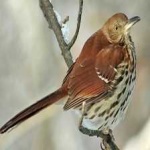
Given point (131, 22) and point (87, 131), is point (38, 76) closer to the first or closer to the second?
point (131, 22)

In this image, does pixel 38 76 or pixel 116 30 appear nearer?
pixel 116 30

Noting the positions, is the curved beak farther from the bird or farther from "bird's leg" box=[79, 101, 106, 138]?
"bird's leg" box=[79, 101, 106, 138]

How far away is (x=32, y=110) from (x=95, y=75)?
0.44m

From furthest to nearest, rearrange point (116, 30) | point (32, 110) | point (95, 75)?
1. point (116, 30)
2. point (95, 75)
3. point (32, 110)

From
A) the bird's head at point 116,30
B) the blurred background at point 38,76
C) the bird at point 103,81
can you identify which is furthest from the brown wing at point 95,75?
the blurred background at point 38,76

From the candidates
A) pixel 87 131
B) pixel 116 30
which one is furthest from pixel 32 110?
pixel 116 30

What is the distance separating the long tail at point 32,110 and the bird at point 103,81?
0.01 metres

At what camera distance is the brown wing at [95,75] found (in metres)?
4.25

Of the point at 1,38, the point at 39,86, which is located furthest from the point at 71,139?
the point at 1,38

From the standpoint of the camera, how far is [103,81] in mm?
4281

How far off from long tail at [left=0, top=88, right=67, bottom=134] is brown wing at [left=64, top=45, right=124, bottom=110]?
0.08 meters

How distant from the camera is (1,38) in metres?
6.22

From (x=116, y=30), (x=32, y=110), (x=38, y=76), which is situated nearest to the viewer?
(x=32, y=110)

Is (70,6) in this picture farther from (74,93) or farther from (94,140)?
(74,93)
